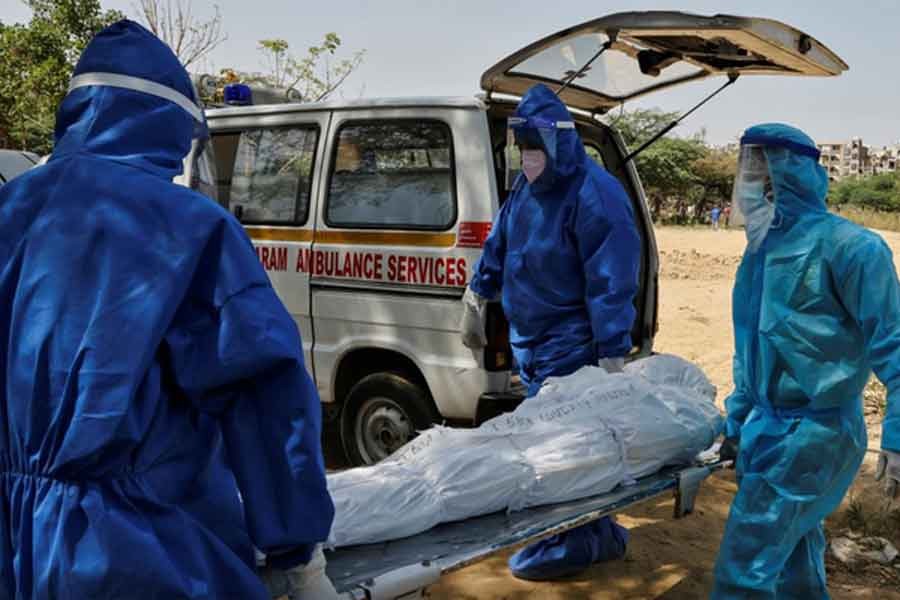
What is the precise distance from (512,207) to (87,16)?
18.1m

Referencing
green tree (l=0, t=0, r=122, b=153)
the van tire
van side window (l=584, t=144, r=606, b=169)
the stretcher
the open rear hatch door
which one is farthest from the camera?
green tree (l=0, t=0, r=122, b=153)

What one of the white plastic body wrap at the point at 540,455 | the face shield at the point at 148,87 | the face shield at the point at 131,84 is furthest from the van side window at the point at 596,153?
the face shield at the point at 131,84

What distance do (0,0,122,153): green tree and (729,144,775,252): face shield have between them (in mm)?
18138

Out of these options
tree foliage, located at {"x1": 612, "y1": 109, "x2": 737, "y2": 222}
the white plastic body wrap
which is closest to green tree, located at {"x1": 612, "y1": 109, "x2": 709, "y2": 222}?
tree foliage, located at {"x1": 612, "y1": 109, "x2": 737, "y2": 222}

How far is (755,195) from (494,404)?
5.61 feet

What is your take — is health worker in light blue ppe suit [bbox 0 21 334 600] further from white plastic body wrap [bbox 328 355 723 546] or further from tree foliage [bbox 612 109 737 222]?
tree foliage [bbox 612 109 737 222]

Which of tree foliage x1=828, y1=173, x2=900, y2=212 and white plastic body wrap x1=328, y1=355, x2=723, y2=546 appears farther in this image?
tree foliage x1=828, y1=173, x2=900, y2=212

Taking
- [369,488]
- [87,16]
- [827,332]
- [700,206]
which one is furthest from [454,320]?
[700,206]

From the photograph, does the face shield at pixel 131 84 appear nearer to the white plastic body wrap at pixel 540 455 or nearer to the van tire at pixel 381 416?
the white plastic body wrap at pixel 540 455

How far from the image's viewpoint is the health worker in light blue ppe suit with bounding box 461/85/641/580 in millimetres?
3605

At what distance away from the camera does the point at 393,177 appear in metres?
4.63

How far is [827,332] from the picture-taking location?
9.13 ft

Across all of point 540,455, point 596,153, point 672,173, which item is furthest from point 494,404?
point 672,173

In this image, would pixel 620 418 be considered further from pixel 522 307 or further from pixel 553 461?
pixel 522 307
